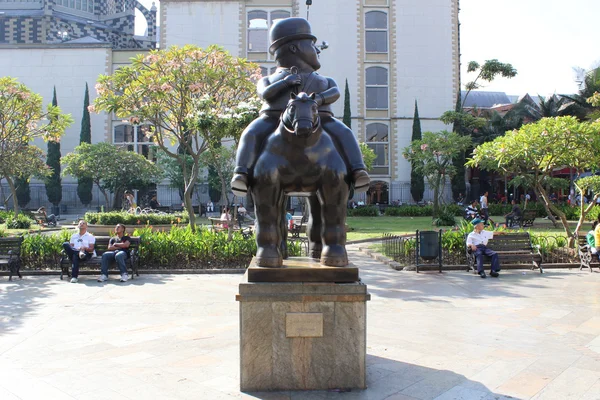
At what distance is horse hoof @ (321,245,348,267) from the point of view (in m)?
3.96

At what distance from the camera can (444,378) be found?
416 centimetres

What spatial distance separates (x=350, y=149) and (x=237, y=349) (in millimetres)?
2412

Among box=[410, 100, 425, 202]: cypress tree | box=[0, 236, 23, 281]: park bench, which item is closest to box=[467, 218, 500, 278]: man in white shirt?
box=[0, 236, 23, 281]: park bench

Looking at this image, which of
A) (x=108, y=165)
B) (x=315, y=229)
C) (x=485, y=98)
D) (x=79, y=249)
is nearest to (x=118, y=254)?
(x=79, y=249)

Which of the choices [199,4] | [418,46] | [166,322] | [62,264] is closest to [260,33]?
[199,4]

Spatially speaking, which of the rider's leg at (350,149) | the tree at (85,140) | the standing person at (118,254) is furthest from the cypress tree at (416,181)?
the rider's leg at (350,149)

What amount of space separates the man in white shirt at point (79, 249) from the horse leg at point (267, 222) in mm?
6889

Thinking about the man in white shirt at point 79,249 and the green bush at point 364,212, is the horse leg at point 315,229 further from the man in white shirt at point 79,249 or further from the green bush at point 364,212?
the green bush at point 364,212

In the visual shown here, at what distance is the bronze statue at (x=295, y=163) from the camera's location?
3.90m

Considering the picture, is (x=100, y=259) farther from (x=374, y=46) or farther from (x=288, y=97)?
(x=374, y=46)

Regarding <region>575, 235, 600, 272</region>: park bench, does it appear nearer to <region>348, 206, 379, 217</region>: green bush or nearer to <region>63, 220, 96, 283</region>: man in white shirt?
<region>63, 220, 96, 283</region>: man in white shirt

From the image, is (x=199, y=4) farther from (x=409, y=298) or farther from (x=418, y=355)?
(x=418, y=355)

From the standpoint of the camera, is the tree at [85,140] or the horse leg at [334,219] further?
the tree at [85,140]

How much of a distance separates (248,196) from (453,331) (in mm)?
3126
